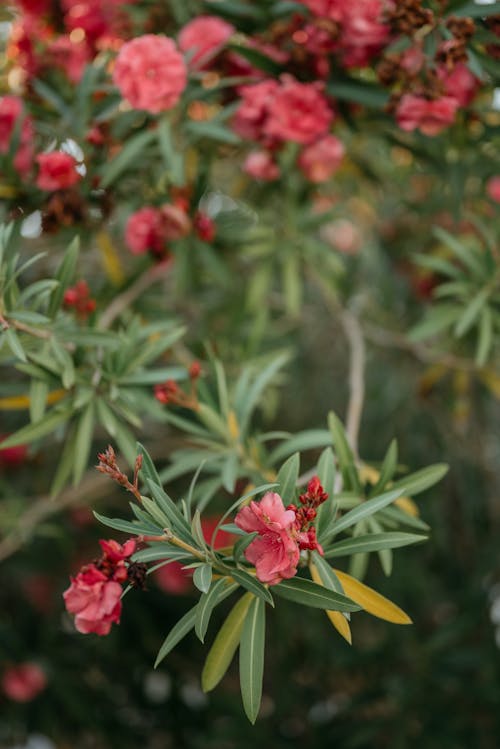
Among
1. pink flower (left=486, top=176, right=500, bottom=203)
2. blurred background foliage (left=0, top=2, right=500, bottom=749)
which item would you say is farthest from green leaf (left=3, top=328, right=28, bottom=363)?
pink flower (left=486, top=176, right=500, bottom=203)

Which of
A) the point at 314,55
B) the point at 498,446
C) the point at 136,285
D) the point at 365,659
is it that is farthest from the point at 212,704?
the point at 314,55

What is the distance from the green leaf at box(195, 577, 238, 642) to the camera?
0.78m

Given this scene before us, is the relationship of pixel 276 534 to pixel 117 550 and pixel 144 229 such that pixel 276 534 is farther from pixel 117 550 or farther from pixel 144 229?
pixel 144 229

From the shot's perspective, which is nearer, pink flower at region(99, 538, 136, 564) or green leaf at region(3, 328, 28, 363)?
pink flower at region(99, 538, 136, 564)

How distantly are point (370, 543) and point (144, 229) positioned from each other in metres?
0.81

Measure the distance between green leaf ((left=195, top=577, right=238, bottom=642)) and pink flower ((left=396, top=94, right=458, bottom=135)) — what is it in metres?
0.84

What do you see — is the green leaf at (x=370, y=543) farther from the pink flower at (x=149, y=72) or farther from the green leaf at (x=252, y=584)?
the pink flower at (x=149, y=72)

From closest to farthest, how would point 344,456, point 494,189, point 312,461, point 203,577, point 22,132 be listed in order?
point 203,577
point 344,456
point 22,132
point 494,189
point 312,461

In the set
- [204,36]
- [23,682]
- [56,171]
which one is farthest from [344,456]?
[23,682]

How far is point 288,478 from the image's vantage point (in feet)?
2.85

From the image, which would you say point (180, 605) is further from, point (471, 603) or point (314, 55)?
point (314, 55)

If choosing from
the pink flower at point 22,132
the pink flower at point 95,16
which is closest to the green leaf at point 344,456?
the pink flower at point 22,132

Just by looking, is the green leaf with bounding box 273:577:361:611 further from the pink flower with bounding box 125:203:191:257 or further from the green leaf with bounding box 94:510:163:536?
the pink flower with bounding box 125:203:191:257

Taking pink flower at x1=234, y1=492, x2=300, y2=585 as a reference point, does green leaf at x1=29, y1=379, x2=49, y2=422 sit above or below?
below
